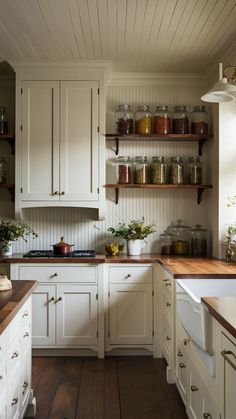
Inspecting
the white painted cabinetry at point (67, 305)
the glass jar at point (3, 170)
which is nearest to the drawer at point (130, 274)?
the white painted cabinetry at point (67, 305)

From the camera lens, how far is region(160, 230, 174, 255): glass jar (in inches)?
148

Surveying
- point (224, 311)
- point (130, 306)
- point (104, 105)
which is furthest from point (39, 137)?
point (224, 311)

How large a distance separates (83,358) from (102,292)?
1.94 feet

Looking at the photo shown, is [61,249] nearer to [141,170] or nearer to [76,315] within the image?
[76,315]

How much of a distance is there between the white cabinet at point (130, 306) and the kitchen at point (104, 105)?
0.05 m

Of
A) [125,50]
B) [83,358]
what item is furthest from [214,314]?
[125,50]

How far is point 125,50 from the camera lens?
3.26m

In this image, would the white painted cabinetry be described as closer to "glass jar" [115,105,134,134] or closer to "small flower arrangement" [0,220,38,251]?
"small flower arrangement" [0,220,38,251]

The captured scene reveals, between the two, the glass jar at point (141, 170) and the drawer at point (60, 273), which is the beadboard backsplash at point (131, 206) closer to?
the glass jar at point (141, 170)

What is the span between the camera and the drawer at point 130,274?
3.39 m

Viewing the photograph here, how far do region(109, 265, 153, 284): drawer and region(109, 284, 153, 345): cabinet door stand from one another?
0.04 metres

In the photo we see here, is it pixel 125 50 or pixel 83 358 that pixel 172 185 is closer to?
pixel 125 50

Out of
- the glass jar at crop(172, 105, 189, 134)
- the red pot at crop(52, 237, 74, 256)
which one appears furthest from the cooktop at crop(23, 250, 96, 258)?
the glass jar at crop(172, 105, 189, 134)

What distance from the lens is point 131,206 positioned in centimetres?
389
